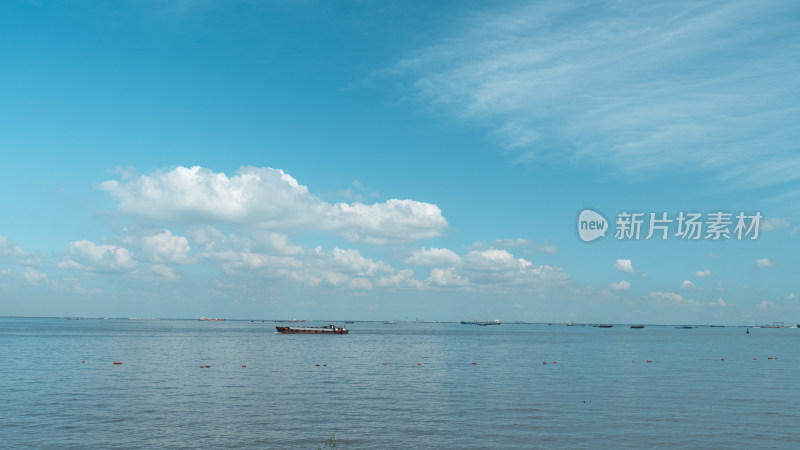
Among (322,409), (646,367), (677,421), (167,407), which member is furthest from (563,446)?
(646,367)

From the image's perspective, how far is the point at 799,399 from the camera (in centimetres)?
5575

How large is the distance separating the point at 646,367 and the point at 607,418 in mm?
51168

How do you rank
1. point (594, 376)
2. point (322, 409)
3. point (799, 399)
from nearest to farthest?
point (322, 409)
point (799, 399)
point (594, 376)

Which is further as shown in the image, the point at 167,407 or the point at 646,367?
the point at 646,367

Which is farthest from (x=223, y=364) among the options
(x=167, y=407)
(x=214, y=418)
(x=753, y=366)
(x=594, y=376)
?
(x=753, y=366)

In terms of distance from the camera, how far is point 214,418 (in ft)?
144

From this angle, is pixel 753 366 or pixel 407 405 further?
pixel 753 366

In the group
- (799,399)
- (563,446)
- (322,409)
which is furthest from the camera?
(799,399)

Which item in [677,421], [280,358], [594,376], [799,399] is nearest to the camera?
[677,421]

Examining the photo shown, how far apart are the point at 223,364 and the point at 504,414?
5742 cm

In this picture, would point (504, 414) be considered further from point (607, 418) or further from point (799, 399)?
point (799, 399)

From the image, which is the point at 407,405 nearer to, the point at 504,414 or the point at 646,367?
the point at 504,414

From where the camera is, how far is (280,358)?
10369cm

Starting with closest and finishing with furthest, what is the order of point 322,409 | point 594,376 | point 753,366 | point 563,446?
point 563,446 < point 322,409 < point 594,376 < point 753,366
